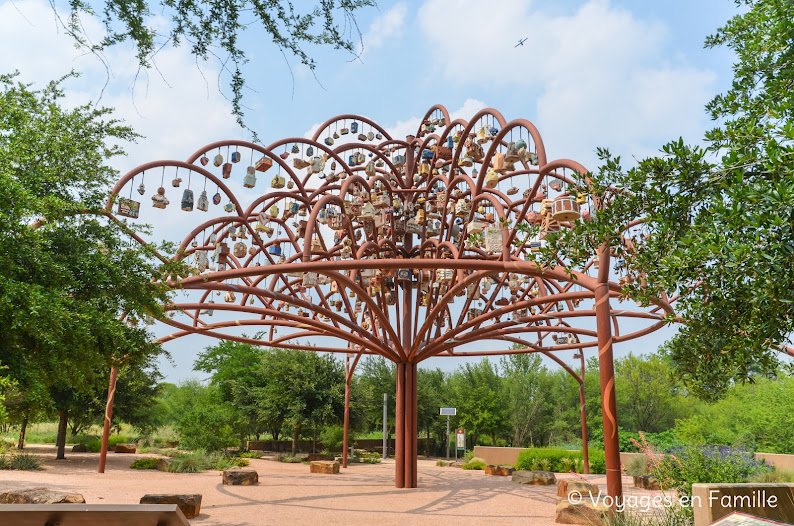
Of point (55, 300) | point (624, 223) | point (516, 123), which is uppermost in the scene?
point (516, 123)

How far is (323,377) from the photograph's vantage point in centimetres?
3456

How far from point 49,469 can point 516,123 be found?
20.3m

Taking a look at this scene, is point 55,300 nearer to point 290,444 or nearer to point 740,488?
point 740,488

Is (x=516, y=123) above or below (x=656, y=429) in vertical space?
above

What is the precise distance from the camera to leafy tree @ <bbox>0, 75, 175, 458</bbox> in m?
7.09

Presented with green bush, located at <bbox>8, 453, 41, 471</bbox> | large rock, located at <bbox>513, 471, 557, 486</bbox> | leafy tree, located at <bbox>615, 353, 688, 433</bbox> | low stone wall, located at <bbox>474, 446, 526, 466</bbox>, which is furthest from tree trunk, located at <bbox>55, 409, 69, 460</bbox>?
leafy tree, located at <bbox>615, 353, 688, 433</bbox>

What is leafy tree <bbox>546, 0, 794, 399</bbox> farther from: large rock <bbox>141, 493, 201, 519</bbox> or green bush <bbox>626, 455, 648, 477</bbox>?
green bush <bbox>626, 455, 648, 477</bbox>

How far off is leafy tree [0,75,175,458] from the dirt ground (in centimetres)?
473

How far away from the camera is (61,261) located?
27.6ft

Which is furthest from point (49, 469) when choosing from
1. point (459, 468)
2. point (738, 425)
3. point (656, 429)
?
point (656, 429)

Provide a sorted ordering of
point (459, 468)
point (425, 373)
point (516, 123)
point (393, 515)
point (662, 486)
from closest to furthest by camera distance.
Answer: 1. point (662, 486)
2. point (516, 123)
3. point (393, 515)
4. point (459, 468)
5. point (425, 373)

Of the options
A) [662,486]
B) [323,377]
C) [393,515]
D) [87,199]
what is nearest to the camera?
[662,486]

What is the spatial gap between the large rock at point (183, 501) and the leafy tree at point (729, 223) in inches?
359

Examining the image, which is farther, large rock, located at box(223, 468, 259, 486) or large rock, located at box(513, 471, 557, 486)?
large rock, located at box(513, 471, 557, 486)
